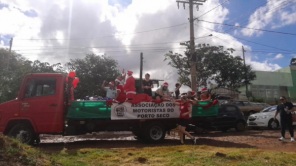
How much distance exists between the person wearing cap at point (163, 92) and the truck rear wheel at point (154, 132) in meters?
1.04

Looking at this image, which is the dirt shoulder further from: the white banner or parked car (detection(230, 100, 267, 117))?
parked car (detection(230, 100, 267, 117))

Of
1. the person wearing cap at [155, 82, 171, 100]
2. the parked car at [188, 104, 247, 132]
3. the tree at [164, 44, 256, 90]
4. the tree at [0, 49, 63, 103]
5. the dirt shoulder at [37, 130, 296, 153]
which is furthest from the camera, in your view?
the tree at [164, 44, 256, 90]

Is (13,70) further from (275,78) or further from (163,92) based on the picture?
(275,78)

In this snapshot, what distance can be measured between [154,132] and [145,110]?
896 mm

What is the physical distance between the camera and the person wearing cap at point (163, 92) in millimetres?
12273

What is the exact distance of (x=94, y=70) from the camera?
41469 mm

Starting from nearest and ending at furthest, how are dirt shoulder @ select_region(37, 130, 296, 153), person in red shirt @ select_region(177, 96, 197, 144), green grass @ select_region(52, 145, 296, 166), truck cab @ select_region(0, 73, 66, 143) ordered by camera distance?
green grass @ select_region(52, 145, 296, 166) < dirt shoulder @ select_region(37, 130, 296, 153) < truck cab @ select_region(0, 73, 66, 143) < person in red shirt @ select_region(177, 96, 197, 144)

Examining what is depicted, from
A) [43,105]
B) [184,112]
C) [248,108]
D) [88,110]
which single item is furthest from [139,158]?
[248,108]

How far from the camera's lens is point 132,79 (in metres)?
11.5

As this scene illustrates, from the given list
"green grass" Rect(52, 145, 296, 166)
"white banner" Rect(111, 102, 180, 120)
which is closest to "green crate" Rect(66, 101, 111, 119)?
"white banner" Rect(111, 102, 180, 120)

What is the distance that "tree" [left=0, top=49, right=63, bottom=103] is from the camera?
2821 cm

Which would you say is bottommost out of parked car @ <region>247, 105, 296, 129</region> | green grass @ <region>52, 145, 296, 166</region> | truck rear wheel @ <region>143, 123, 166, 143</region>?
green grass @ <region>52, 145, 296, 166</region>

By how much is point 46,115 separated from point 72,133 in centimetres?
103

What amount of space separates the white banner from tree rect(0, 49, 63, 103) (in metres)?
19.3
